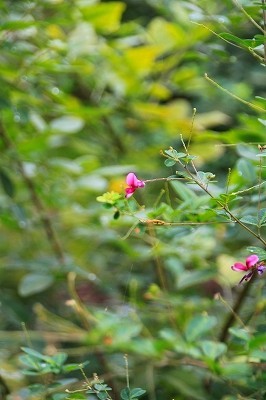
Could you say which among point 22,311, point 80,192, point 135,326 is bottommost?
point 22,311

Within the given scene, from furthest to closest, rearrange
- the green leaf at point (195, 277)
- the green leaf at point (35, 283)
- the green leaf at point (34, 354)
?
the green leaf at point (35, 283)
the green leaf at point (195, 277)
the green leaf at point (34, 354)

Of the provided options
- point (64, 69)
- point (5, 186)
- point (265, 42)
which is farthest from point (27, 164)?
point (265, 42)

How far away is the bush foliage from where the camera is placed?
39.5 inches

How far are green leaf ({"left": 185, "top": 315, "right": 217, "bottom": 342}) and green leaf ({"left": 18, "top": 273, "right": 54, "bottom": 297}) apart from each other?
1.27 feet

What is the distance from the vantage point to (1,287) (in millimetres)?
1879

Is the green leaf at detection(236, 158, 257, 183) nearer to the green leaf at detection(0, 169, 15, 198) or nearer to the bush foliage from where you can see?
the bush foliage

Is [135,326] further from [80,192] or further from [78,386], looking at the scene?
[80,192]

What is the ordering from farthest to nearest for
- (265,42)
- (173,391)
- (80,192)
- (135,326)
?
(80,192) → (173,391) → (135,326) → (265,42)

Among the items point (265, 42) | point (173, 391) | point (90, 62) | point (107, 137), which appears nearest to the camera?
point (265, 42)

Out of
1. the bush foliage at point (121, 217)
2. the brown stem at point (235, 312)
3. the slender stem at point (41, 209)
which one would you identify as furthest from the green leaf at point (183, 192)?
the slender stem at point (41, 209)

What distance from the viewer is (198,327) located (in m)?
1.14

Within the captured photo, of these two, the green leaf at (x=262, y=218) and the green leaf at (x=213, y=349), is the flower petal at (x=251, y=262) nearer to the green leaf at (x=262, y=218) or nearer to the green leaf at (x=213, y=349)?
the green leaf at (x=262, y=218)

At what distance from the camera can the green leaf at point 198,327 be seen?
1124 mm

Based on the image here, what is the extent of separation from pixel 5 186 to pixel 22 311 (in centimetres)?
33
